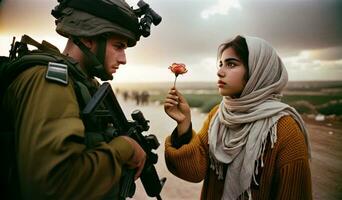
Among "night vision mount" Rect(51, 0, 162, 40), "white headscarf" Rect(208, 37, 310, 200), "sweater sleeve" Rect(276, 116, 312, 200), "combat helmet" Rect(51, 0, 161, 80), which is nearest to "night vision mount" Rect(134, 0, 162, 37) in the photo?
→ "night vision mount" Rect(51, 0, 162, 40)

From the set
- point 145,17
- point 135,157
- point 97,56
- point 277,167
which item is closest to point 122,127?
point 135,157

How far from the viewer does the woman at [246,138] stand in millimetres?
1641

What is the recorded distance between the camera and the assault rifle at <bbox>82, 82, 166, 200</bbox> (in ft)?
3.81

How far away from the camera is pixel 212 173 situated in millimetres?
1889

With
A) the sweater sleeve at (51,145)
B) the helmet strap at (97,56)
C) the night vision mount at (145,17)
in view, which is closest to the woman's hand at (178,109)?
the night vision mount at (145,17)

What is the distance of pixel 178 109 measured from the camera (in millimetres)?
1903

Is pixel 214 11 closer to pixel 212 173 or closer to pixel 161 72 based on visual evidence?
pixel 161 72

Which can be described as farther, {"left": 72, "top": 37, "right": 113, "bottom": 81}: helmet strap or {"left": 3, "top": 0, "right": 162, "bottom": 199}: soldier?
{"left": 72, "top": 37, "right": 113, "bottom": 81}: helmet strap

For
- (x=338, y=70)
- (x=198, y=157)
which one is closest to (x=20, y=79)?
(x=198, y=157)

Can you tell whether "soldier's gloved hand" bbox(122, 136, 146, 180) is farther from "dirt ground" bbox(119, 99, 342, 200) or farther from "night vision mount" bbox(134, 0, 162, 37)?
"dirt ground" bbox(119, 99, 342, 200)

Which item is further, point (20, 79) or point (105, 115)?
point (105, 115)

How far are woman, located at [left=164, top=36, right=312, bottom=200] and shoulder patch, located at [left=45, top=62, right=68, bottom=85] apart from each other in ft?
2.84

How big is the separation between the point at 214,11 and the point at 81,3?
11.8 ft

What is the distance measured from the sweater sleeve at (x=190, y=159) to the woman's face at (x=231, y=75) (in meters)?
0.38
